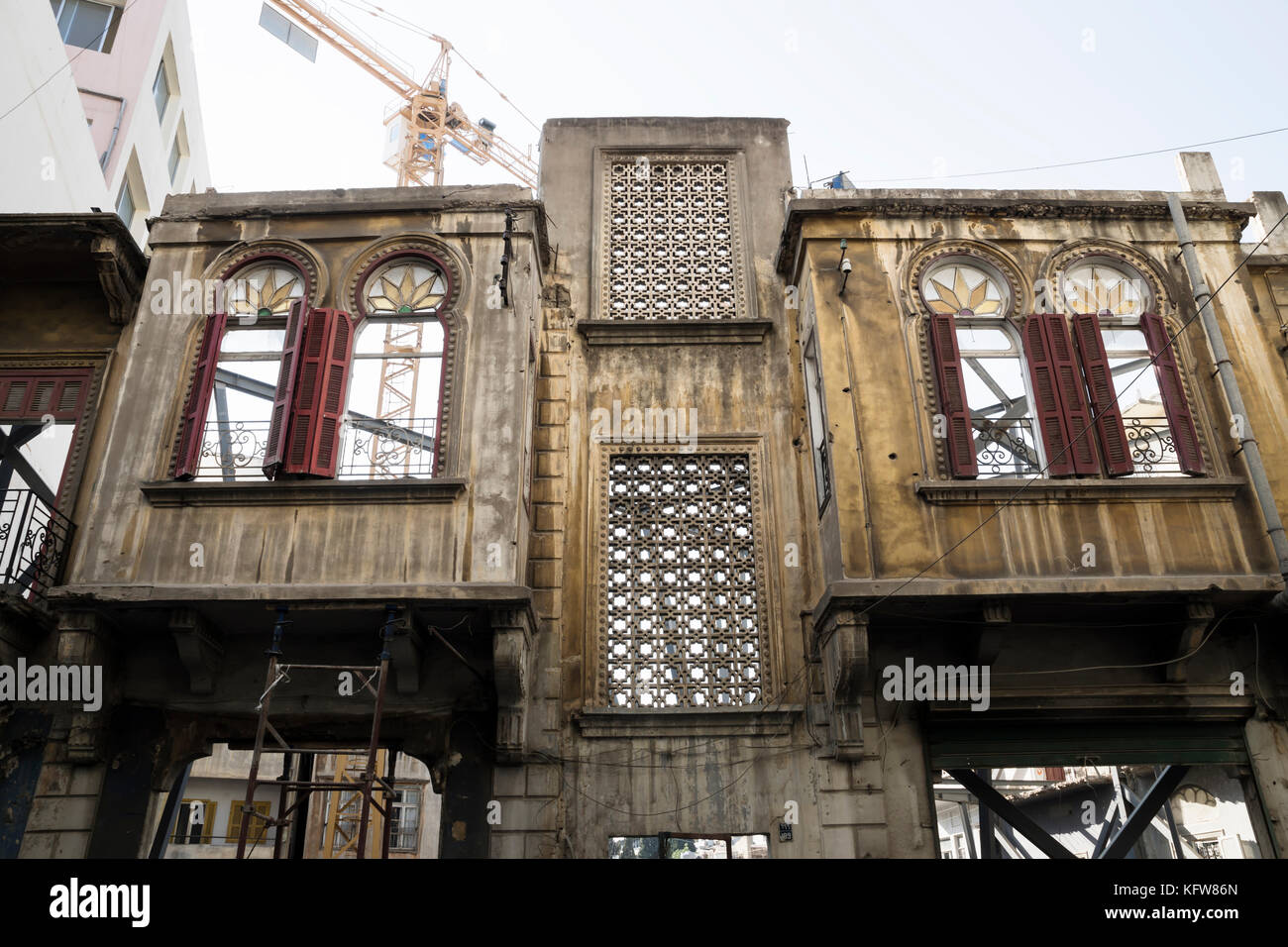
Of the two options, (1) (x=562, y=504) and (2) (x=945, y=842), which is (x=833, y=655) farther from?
(2) (x=945, y=842)

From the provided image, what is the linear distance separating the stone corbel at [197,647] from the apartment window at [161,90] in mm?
17488

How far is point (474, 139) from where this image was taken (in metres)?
49.9

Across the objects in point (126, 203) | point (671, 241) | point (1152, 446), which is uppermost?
point (126, 203)

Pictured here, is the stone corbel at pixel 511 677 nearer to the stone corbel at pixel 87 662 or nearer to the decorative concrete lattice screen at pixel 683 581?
the decorative concrete lattice screen at pixel 683 581

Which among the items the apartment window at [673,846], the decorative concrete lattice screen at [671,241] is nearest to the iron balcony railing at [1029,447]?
the decorative concrete lattice screen at [671,241]

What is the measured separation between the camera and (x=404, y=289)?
11.9m

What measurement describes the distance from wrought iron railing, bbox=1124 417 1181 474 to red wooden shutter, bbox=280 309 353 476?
8.55 metres

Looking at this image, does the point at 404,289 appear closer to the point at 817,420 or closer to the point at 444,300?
the point at 444,300

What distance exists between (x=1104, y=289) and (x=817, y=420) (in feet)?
12.2

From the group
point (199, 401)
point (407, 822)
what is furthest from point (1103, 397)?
point (407, 822)

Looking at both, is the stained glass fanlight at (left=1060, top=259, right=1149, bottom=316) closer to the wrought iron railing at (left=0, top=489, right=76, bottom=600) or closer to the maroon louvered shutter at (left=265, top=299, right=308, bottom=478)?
the maroon louvered shutter at (left=265, top=299, right=308, bottom=478)

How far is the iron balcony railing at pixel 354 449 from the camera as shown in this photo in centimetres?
1077

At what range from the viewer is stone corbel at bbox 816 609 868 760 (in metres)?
9.88

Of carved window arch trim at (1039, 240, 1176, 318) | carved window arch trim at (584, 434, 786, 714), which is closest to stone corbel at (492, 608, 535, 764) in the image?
carved window arch trim at (584, 434, 786, 714)
